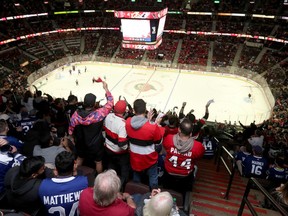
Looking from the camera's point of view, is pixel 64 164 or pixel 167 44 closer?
pixel 64 164

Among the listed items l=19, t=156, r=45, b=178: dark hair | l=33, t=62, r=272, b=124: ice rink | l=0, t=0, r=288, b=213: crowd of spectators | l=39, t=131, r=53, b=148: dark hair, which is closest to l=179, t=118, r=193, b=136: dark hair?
l=19, t=156, r=45, b=178: dark hair

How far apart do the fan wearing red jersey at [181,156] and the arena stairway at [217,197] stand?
1.83 ft

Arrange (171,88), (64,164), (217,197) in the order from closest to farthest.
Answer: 1. (64,164)
2. (217,197)
3. (171,88)

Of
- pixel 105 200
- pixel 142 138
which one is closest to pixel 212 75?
pixel 142 138

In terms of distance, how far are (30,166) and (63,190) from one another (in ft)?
1.60

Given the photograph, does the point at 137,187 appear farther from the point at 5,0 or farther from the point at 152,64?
the point at 5,0

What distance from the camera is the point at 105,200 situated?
2.45 meters

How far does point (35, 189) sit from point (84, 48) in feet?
113

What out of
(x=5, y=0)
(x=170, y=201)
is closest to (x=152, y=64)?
(x=5, y=0)

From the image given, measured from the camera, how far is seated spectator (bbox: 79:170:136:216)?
2.43 m

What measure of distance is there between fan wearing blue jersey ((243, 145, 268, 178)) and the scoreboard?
14298 mm

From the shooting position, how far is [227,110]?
67.6ft

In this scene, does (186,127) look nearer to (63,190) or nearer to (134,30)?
(63,190)

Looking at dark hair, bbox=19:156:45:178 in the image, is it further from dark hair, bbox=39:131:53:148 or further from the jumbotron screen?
the jumbotron screen
